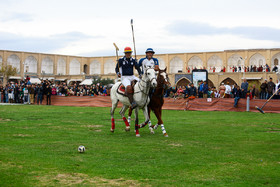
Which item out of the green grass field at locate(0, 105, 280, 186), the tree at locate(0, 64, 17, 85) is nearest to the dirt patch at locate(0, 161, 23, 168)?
the green grass field at locate(0, 105, 280, 186)

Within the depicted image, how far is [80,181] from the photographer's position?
5832 millimetres

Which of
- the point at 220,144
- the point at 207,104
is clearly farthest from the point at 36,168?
the point at 207,104

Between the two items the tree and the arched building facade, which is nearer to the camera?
the arched building facade

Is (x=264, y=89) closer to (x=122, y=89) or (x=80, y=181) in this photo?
(x=122, y=89)

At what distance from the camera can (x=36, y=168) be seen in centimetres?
655

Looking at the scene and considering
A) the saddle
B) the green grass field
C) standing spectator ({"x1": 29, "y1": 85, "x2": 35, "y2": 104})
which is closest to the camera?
the green grass field

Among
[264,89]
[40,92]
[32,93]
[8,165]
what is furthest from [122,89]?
[32,93]

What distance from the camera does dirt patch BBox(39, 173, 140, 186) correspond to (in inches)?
225

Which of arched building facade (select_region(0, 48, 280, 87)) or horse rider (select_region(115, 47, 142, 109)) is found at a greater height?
arched building facade (select_region(0, 48, 280, 87))

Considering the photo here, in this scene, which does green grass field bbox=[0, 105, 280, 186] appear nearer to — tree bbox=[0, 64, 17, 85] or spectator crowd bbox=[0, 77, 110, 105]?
spectator crowd bbox=[0, 77, 110, 105]

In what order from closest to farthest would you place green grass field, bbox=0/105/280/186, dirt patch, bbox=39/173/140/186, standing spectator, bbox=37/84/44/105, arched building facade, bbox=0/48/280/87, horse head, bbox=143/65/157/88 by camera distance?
dirt patch, bbox=39/173/140/186 < green grass field, bbox=0/105/280/186 < horse head, bbox=143/65/157/88 < standing spectator, bbox=37/84/44/105 < arched building facade, bbox=0/48/280/87

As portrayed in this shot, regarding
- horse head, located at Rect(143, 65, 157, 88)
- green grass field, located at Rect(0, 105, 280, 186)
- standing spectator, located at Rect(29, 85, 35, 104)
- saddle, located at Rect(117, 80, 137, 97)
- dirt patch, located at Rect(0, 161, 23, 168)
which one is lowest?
green grass field, located at Rect(0, 105, 280, 186)

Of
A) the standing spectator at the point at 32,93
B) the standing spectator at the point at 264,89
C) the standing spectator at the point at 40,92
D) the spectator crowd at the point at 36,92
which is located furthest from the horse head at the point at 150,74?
the standing spectator at the point at 32,93

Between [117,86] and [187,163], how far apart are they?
6.33m
